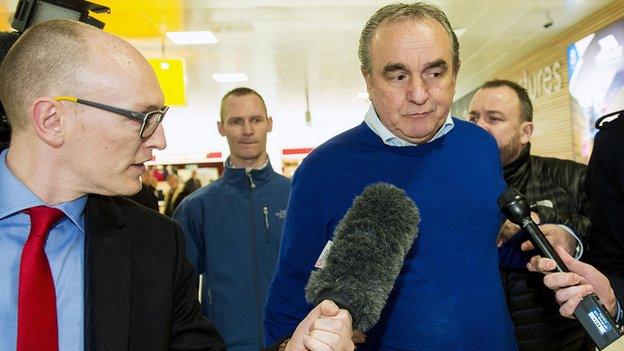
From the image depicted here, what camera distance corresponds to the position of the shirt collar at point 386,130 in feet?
5.34

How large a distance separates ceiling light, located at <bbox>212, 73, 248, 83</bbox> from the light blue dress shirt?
31.0 ft

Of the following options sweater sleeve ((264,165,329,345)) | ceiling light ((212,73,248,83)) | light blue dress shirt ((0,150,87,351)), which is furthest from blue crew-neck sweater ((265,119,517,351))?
ceiling light ((212,73,248,83))

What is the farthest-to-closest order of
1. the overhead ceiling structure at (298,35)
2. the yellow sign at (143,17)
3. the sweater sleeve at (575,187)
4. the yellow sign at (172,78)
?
the yellow sign at (172,78) → the overhead ceiling structure at (298,35) → the yellow sign at (143,17) → the sweater sleeve at (575,187)

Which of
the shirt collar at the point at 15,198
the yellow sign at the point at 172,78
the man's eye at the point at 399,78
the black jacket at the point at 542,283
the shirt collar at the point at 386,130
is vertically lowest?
the black jacket at the point at 542,283

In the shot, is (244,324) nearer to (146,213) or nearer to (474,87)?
(146,213)

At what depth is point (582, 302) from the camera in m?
1.21

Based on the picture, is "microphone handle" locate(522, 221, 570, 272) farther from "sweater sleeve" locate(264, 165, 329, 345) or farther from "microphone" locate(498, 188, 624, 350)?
"sweater sleeve" locate(264, 165, 329, 345)

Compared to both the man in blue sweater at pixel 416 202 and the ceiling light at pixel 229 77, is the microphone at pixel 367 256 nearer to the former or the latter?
the man in blue sweater at pixel 416 202

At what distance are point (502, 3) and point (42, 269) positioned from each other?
22.4 feet

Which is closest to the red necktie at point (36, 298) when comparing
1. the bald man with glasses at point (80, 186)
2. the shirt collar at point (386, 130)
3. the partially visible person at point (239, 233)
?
the bald man with glasses at point (80, 186)

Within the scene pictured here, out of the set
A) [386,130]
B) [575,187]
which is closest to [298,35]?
[575,187]

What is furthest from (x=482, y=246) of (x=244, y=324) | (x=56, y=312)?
(x=244, y=324)

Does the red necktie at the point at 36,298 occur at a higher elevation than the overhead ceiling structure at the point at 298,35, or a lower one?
lower

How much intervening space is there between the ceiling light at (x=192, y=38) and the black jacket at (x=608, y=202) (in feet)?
22.3
